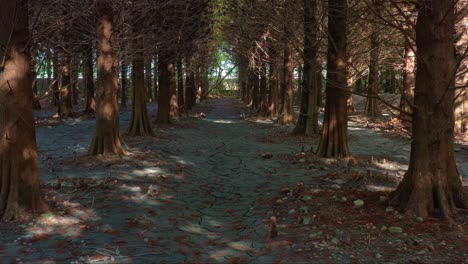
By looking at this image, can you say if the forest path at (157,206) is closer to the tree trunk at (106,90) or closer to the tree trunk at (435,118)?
the tree trunk at (106,90)

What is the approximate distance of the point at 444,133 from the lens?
557cm

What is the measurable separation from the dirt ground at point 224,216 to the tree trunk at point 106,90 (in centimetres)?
50

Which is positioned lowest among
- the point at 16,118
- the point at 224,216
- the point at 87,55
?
the point at 224,216

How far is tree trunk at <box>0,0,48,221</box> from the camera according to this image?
5.91 m

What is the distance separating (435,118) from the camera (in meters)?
5.54

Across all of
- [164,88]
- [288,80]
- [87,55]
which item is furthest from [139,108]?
[288,80]

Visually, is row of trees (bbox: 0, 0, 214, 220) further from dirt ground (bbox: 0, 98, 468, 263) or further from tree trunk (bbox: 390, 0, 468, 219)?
tree trunk (bbox: 390, 0, 468, 219)

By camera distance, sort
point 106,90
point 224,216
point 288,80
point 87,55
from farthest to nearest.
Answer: point 288,80 < point 87,55 < point 106,90 < point 224,216

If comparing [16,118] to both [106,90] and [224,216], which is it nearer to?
[224,216]

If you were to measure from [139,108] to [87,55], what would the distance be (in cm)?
253

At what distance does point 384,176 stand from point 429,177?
8.60ft

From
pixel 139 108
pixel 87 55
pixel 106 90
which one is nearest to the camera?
pixel 106 90

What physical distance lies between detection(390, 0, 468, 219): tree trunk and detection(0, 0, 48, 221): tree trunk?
515 centimetres

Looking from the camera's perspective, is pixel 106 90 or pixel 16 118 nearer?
pixel 16 118
